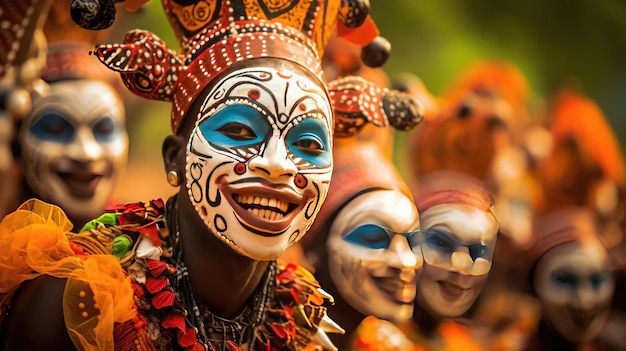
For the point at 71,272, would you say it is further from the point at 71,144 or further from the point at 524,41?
the point at 524,41

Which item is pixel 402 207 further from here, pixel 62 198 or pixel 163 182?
pixel 62 198

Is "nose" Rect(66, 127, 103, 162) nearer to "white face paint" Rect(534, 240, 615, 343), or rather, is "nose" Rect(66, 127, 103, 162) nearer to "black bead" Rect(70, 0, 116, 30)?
"black bead" Rect(70, 0, 116, 30)

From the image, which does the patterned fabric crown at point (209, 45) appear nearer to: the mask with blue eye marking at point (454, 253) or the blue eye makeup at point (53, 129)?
the blue eye makeup at point (53, 129)

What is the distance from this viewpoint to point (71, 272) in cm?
179

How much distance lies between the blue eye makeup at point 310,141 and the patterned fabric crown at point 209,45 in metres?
0.14

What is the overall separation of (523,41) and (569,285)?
4.99ft

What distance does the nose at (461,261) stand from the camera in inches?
114

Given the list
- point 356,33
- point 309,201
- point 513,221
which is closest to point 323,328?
point 309,201

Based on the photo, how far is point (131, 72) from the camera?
1.93 metres

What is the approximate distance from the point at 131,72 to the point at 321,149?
431 mm

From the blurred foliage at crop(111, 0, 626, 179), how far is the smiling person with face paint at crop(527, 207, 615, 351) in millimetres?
807

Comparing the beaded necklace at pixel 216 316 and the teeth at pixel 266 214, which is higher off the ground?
the teeth at pixel 266 214

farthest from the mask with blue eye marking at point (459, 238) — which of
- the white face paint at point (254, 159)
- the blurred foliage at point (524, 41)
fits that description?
the blurred foliage at point (524, 41)

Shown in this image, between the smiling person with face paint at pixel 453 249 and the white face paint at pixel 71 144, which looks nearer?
the white face paint at pixel 71 144
